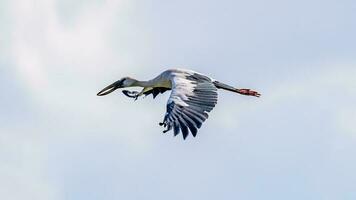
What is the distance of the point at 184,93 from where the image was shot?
59.4 m

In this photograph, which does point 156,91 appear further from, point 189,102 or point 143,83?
point 189,102

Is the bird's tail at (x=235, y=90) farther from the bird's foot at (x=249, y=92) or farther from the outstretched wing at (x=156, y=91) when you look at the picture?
the outstretched wing at (x=156, y=91)

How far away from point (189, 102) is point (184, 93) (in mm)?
1544

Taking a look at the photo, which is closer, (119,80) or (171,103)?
(171,103)

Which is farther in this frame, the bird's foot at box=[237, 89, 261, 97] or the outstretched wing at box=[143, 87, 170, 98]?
the bird's foot at box=[237, 89, 261, 97]

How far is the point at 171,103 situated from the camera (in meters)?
57.5

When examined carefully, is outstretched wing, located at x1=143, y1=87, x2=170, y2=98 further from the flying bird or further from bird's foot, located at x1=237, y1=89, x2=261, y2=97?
bird's foot, located at x1=237, y1=89, x2=261, y2=97

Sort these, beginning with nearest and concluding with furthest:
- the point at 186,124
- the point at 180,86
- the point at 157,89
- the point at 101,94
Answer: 1. the point at 186,124
2. the point at 180,86
3. the point at 157,89
4. the point at 101,94

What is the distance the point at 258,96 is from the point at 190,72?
22.7 feet

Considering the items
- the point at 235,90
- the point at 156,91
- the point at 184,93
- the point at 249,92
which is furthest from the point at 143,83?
the point at 184,93

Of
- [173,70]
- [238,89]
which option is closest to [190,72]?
[173,70]

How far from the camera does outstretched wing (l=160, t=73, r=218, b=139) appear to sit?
55509 mm

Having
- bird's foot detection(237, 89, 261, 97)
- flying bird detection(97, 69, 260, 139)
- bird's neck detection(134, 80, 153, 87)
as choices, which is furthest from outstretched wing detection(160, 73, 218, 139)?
bird's foot detection(237, 89, 261, 97)

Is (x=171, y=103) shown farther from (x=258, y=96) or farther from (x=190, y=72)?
(x=258, y=96)
